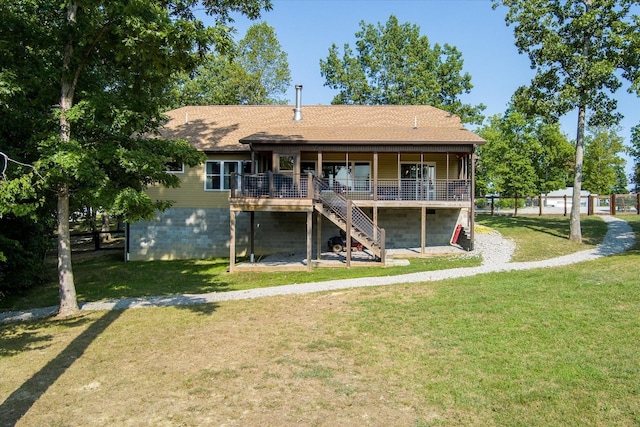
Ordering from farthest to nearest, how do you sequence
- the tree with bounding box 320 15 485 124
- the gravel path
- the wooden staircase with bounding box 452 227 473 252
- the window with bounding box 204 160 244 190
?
the tree with bounding box 320 15 485 124 → the window with bounding box 204 160 244 190 → the wooden staircase with bounding box 452 227 473 252 → the gravel path

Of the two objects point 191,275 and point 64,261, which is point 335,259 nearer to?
point 191,275

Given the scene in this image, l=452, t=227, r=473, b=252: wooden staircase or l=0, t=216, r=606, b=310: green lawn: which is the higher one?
l=452, t=227, r=473, b=252: wooden staircase

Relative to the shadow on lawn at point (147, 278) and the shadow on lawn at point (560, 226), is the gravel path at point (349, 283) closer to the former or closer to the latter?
the shadow on lawn at point (147, 278)

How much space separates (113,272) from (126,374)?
10998 mm

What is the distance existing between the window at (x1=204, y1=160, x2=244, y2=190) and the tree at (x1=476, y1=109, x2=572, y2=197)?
74.3 feet

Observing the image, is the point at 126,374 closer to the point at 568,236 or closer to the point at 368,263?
the point at 368,263

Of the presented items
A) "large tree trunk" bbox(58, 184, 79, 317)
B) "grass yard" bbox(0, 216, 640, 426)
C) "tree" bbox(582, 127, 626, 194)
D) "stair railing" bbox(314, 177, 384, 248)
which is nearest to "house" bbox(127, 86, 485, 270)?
"stair railing" bbox(314, 177, 384, 248)

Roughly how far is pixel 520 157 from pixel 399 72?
11.9 meters

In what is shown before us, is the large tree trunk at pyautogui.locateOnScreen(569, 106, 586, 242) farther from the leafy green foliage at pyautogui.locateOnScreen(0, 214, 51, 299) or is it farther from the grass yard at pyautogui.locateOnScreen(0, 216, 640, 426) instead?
the leafy green foliage at pyautogui.locateOnScreen(0, 214, 51, 299)

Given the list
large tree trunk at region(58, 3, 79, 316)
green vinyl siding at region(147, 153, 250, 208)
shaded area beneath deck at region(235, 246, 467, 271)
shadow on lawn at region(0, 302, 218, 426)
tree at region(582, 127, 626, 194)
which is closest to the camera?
shadow on lawn at region(0, 302, 218, 426)

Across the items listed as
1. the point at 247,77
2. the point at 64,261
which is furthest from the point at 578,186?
the point at 247,77

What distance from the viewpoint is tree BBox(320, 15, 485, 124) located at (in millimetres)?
35219

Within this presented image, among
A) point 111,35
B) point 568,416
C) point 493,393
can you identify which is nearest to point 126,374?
point 493,393

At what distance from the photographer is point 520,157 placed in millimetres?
36812
